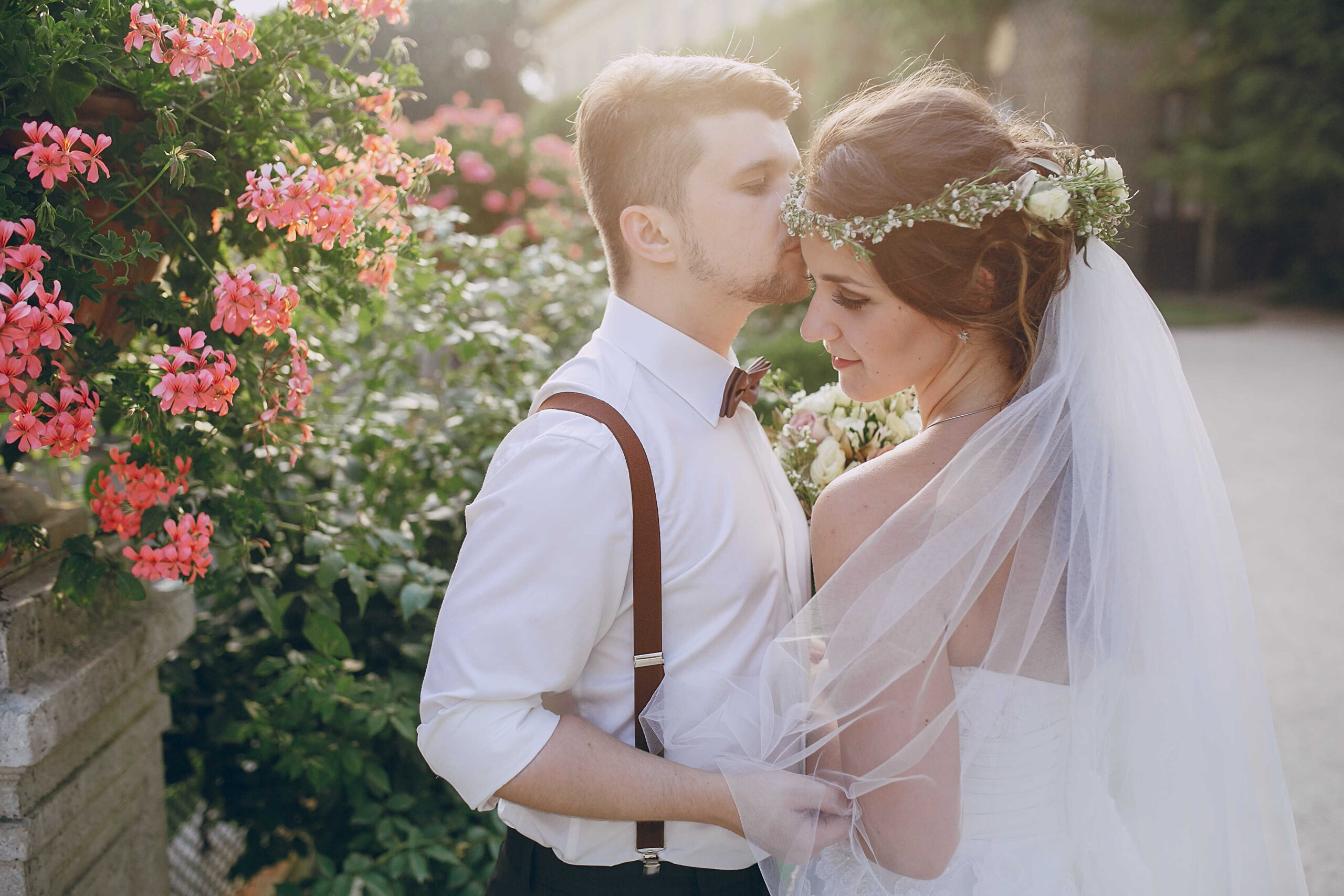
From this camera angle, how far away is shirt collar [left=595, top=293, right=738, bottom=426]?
161 cm

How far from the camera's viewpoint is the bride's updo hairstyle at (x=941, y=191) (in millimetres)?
1419

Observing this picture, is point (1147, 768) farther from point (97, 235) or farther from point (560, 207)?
point (560, 207)

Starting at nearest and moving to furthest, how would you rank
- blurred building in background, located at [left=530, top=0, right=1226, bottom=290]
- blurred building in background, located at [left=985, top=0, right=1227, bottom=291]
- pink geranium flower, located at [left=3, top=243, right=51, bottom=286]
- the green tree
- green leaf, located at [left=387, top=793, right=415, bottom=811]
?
pink geranium flower, located at [left=3, top=243, right=51, bottom=286], green leaf, located at [left=387, top=793, right=415, bottom=811], the green tree, blurred building in background, located at [left=530, top=0, right=1226, bottom=290], blurred building in background, located at [left=985, top=0, right=1227, bottom=291]


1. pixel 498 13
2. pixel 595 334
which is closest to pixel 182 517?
pixel 595 334

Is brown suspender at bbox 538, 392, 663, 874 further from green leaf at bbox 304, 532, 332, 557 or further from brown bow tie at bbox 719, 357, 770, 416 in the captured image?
green leaf at bbox 304, 532, 332, 557

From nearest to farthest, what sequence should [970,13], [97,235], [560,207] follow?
[97,235], [560,207], [970,13]

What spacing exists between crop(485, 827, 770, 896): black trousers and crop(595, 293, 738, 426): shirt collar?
2.56 feet

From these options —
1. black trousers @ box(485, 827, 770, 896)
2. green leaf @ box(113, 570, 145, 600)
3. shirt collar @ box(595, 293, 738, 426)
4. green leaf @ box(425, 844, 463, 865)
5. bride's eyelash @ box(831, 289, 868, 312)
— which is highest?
bride's eyelash @ box(831, 289, 868, 312)

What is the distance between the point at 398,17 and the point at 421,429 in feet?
4.08

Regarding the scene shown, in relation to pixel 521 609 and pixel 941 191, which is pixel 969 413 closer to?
pixel 941 191

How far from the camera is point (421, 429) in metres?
2.64

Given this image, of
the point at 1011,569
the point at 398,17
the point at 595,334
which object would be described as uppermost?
the point at 398,17

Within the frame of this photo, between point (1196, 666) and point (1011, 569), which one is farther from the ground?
point (1011, 569)

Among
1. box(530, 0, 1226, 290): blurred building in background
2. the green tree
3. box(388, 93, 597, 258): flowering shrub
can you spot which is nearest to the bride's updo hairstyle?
box(388, 93, 597, 258): flowering shrub
